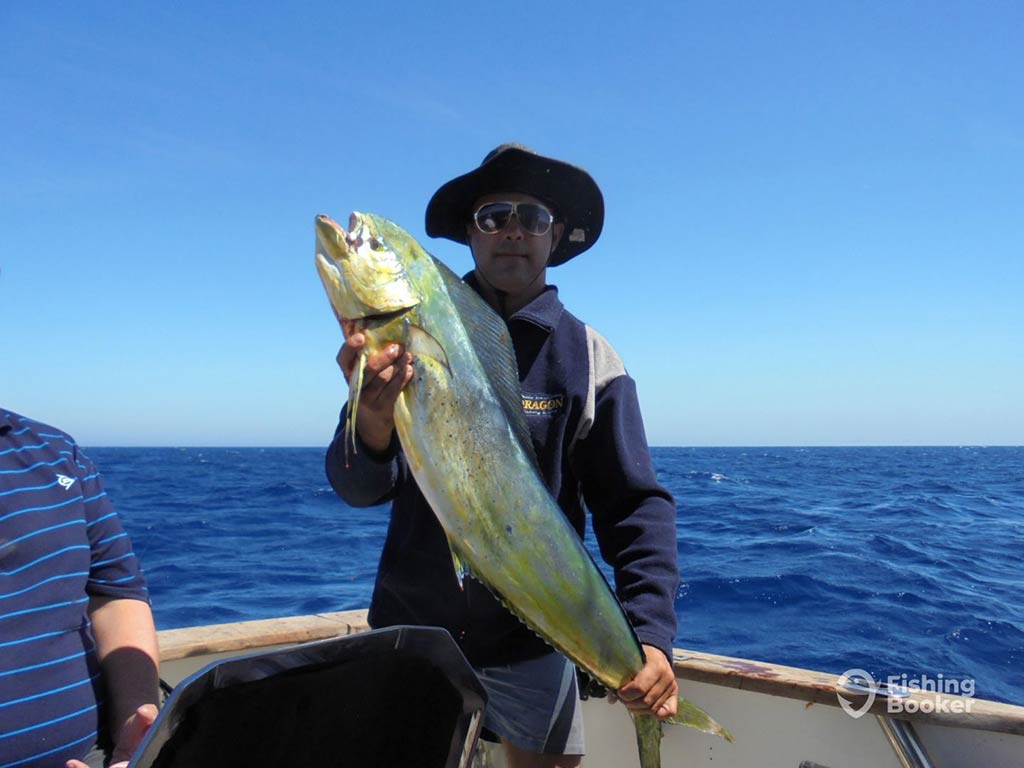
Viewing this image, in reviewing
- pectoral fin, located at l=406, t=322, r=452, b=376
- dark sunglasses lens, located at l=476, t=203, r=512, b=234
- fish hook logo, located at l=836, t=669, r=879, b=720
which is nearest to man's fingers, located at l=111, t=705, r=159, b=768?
pectoral fin, located at l=406, t=322, r=452, b=376

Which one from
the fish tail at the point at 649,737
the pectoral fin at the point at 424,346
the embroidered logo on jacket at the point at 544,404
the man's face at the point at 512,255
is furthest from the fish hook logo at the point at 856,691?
the pectoral fin at the point at 424,346

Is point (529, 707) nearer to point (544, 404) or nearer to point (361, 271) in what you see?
point (544, 404)

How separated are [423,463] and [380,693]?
0.57m

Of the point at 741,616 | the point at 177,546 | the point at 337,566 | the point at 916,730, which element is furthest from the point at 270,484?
the point at 916,730

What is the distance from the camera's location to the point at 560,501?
2391mm

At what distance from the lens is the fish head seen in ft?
6.00

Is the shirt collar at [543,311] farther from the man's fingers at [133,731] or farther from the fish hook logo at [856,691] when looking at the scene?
the fish hook logo at [856,691]

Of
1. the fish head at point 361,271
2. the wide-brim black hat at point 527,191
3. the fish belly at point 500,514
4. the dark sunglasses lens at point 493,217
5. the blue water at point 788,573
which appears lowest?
the blue water at point 788,573

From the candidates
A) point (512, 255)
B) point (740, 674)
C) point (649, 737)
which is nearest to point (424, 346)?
point (512, 255)

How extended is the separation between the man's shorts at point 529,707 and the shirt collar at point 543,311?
1.06 m

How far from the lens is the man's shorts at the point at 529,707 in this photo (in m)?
2.34

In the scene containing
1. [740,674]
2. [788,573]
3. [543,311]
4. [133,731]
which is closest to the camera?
[133,731]

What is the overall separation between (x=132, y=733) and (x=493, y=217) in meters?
1.79

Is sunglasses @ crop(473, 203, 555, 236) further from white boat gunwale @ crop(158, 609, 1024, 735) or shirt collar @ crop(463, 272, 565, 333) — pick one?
white boat gunwale @ crop(158, 609, 1024, 735)
